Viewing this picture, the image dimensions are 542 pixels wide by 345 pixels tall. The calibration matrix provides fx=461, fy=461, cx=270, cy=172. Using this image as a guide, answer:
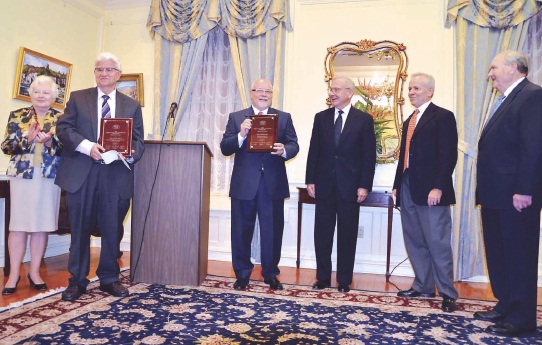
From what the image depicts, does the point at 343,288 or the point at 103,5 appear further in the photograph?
the point at 103,5

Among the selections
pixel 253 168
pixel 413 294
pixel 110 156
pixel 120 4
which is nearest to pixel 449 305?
pixel 413 294

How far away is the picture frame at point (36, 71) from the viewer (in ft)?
15.6

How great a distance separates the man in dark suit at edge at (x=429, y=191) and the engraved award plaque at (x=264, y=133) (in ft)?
3.45

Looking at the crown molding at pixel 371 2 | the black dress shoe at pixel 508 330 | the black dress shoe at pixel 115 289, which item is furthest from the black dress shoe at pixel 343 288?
the crown molding at pixel 371 2

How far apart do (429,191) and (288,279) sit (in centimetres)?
162

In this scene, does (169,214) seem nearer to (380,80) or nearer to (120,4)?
(380,80)

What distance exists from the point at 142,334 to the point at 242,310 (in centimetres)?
73

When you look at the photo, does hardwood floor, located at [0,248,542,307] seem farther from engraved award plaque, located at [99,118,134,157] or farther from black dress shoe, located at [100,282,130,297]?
engraved award plaque, located at [99,118,134,157]

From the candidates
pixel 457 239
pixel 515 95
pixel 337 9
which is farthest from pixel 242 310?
pixel 337 9

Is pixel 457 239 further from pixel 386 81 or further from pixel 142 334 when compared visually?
pixel 142 334

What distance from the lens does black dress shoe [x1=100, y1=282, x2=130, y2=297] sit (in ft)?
10.7

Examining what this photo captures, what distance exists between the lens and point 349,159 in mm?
3783

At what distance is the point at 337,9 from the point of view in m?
5.20

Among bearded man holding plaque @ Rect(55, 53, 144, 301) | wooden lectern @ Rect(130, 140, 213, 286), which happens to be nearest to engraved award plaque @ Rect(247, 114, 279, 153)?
wooden lectern @ Rect(130, 140, 213, 286)
